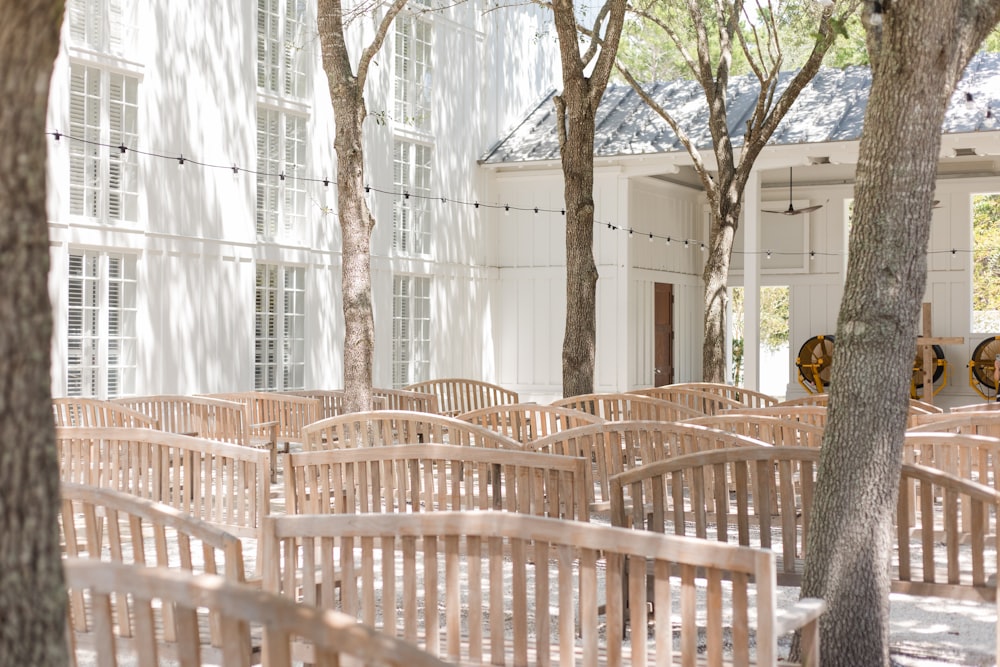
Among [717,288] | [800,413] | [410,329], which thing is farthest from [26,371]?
[410,329]

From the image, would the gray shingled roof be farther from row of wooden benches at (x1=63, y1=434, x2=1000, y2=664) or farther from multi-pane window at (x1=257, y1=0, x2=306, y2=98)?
row of wooden benches at (x1=63, y1=434, x2=1000, y2=664)

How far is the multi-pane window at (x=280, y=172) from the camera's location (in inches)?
650

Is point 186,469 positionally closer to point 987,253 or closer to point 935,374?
point 935,374

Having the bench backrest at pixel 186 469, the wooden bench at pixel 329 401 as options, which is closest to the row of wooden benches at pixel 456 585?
the bench backrest at pixel 186 469

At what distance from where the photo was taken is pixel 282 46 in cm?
1681

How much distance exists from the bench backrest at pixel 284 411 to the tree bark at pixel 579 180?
8.23 ft

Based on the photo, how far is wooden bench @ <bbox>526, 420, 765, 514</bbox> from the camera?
18.8 feet

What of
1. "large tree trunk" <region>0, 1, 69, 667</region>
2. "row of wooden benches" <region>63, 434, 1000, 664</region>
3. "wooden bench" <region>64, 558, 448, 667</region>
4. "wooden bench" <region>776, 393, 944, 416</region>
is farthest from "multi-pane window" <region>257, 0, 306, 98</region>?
"large tree trunk" <region>0, 1, 69, 667</region>

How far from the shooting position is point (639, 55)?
36.5 metres

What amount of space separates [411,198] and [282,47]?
3.68 meters

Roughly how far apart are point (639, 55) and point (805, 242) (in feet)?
42.7

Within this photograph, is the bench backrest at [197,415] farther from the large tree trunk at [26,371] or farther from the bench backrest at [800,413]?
the large tree trunk at [26,371]

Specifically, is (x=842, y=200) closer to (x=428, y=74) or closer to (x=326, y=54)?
(x=428, y=74)

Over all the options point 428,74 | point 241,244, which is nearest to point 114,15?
point 241,244
